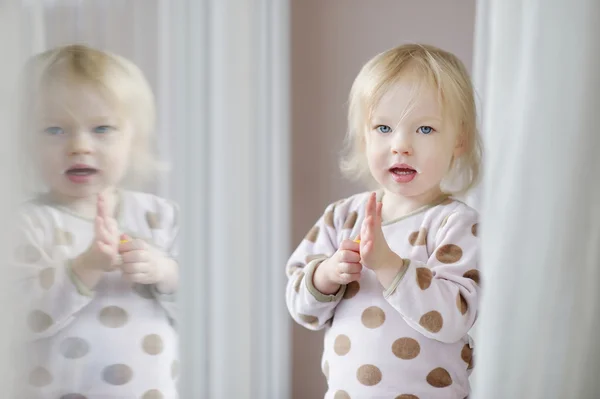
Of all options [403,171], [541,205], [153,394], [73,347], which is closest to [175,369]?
[153,394]

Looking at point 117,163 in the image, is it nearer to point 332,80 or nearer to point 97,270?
point 97,270

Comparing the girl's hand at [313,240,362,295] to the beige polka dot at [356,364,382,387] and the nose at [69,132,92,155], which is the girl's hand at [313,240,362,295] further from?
the nose at [69,132,92,155]

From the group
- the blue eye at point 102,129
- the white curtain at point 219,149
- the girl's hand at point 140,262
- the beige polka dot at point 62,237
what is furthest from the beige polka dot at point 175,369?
the blue eye at point 102,129

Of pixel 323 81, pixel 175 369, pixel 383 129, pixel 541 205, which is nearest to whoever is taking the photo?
pixel 541 205

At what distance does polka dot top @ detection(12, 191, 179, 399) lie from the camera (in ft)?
3.32

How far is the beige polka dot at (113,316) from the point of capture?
3.39ft

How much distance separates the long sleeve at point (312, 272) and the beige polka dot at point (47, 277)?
1.27ft

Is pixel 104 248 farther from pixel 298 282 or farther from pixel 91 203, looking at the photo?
pixel 298 282

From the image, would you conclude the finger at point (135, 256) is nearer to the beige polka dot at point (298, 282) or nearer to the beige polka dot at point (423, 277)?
the beige polka dot at point (298, 282)

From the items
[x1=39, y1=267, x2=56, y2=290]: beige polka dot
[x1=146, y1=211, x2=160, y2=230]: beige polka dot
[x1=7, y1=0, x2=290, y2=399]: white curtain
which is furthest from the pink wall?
[x1=39, y1=267, x2=56, y2=290]: beige polka dot

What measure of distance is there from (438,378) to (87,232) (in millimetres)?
555

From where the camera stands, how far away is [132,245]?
1048 millimetres

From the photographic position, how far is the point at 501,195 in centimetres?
100

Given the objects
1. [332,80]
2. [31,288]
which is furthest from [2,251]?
[332,80]
